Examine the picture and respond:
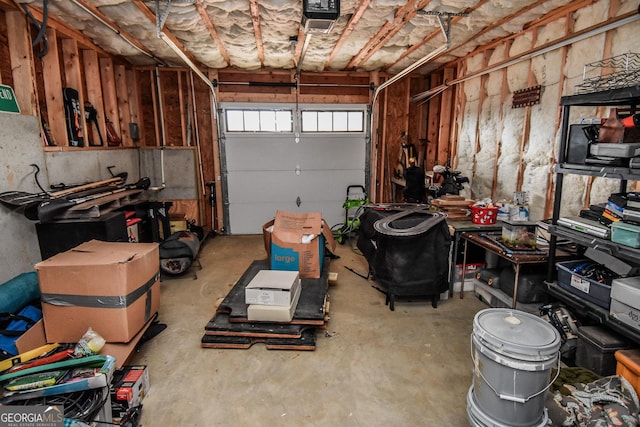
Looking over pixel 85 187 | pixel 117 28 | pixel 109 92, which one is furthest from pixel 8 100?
pixel 109 92

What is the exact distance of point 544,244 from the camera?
3025 mm

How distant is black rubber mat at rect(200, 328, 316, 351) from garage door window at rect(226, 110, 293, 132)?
4079 mm

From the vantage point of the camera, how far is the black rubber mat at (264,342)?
2.65 meters

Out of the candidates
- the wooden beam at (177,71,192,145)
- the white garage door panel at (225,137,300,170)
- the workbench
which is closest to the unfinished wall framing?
the workbench

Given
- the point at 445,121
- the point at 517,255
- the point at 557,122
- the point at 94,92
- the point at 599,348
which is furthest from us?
the point at 445,121

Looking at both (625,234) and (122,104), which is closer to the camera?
(625,234)

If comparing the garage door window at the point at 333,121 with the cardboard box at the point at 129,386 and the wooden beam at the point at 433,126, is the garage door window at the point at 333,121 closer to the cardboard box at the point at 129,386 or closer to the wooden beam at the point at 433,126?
the wooden beam at the point at 433,126

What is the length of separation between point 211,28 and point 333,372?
3639 mm

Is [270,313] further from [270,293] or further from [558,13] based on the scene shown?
[558,13]

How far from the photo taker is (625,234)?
197cm

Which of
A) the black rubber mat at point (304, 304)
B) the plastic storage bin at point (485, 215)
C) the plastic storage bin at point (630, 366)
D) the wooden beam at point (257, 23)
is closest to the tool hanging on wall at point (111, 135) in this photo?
the wooden beam at point (257, 23)

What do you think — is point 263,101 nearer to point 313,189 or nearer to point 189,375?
point 313,189

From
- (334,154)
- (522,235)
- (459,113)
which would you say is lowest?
(522,235)

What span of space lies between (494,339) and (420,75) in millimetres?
5473
